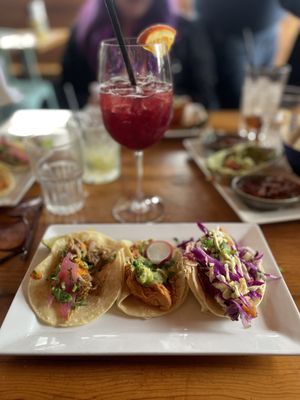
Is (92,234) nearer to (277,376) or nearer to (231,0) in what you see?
(277,376)

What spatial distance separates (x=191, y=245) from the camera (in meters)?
0.86

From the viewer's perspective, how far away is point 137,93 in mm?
1021

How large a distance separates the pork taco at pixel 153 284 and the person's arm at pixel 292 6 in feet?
4.30

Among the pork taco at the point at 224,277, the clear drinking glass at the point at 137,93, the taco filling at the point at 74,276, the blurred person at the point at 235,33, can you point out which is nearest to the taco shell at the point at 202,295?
the pork taco at the point at 224,277

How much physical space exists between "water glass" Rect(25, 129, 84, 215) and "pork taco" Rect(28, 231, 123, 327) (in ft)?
1.05

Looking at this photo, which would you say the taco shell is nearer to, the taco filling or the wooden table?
the wooden table

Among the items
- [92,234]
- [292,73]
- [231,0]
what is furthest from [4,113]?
[92,234]

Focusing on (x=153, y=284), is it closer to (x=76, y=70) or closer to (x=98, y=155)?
(x=98, y=155)

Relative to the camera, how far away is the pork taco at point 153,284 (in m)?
0.79

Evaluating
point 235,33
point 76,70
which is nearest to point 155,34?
point 76,70

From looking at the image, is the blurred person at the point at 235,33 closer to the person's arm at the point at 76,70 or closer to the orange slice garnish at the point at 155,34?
the person's arm at the point at 76,70

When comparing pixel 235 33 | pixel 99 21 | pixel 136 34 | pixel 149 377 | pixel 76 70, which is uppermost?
pixel 99 21

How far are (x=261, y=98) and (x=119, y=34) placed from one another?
112 centimetres

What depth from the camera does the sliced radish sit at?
2.90 feet
